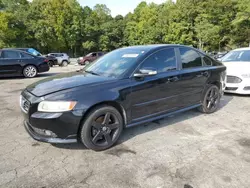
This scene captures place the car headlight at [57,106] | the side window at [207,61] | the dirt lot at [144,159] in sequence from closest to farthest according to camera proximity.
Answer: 1. the dirt lot at [144,159]
2. the car headlight at [57,106]
3. the side window at [207,61]

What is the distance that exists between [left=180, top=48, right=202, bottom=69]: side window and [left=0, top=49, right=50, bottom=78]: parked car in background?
8218 mm

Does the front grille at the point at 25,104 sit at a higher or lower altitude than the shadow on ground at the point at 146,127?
higher

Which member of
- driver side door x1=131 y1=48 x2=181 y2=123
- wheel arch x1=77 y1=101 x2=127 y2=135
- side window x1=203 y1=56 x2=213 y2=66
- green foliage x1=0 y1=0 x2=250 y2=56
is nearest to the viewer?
wheel arch x1=77 y1=101 x2=127 y2=135

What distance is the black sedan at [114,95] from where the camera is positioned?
116 inches

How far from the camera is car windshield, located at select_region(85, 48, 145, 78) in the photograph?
357 cm

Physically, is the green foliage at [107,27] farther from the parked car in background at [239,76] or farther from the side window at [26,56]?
the parked car in background at [239,76]

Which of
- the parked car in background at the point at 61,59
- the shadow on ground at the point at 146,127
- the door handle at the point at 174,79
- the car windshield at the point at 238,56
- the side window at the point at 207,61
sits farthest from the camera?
the parked car in background at the point at 61,59

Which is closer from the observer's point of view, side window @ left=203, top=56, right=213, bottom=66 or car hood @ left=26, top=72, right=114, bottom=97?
car hood @ left=26, top=72, right=114, bottom=97

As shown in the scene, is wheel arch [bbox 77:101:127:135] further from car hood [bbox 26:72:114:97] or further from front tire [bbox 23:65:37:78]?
front tire [bbox 23:65:37:78]

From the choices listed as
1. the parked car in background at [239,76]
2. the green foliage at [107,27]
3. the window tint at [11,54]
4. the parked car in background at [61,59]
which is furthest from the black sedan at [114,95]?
the green foliage at [107,27]

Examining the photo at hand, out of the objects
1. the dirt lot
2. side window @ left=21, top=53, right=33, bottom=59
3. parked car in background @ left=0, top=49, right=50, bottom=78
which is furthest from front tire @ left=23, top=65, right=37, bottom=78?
the dirt lot

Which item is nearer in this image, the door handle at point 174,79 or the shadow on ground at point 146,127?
the shadow on ground at point 146,127

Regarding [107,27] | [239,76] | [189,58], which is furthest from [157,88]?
[107,27]

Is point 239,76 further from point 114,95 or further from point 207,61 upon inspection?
point 114,95
